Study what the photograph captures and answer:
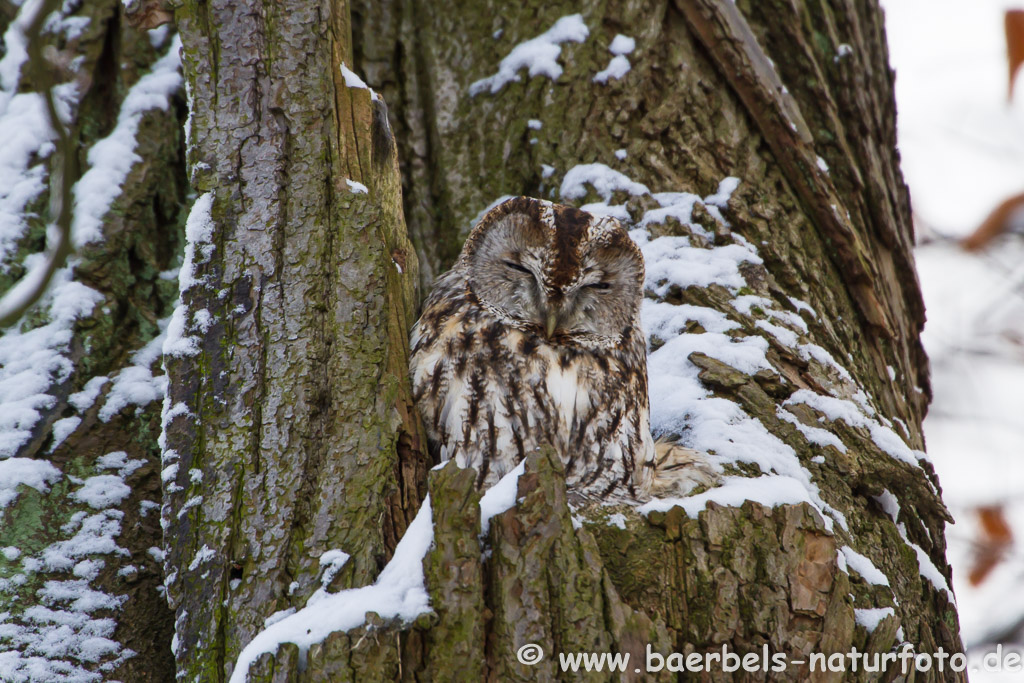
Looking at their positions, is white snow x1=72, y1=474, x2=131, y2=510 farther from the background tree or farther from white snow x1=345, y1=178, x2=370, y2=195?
white snow x1=345, y1=178, x2=370, y2=195

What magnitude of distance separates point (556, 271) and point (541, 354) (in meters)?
0.26

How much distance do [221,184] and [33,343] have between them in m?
0.85

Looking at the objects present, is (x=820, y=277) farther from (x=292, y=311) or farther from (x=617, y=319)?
(x=292, y=311)

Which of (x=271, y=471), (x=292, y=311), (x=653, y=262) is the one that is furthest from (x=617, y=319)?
(x=271, y=471)

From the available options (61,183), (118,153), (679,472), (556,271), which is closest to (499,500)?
(679,472)

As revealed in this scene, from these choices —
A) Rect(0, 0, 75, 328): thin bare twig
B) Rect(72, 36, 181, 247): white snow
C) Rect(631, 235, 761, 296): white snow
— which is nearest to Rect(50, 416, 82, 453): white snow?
Rect(0, 0, 75, 328): thin bare twig

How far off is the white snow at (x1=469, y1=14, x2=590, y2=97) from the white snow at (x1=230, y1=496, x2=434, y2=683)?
1898 mm

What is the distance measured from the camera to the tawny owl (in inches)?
87.6

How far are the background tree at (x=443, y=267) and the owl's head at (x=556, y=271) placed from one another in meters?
0.20

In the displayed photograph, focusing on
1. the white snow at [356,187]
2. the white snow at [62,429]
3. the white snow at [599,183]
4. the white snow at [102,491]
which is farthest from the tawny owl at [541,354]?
the white snow at [62,429]

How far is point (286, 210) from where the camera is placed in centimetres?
196

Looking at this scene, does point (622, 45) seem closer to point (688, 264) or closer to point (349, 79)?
point (688, 264)

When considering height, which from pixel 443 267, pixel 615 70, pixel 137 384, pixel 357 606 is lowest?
pixel 357 606

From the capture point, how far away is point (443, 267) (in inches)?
116
